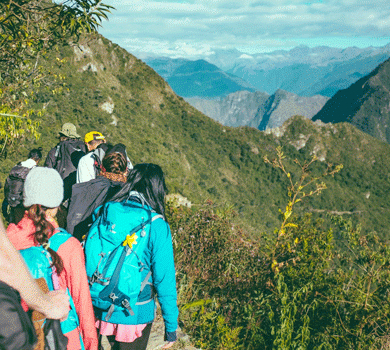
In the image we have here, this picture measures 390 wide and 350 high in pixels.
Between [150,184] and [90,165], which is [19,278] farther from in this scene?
[90,165]

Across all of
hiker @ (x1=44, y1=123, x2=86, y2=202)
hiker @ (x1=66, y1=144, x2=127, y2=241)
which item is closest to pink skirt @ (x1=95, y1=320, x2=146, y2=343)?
hiker @ (x1=66, y1=144, x2=127, y2=241)

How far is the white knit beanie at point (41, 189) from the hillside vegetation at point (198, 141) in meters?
27.9

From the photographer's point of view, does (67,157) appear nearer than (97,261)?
No

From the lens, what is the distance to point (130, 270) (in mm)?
1840

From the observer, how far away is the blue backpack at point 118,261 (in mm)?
1825

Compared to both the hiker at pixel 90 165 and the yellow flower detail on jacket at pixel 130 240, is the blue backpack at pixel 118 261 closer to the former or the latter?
the yellow flower detail on jacket at pixel 130 240

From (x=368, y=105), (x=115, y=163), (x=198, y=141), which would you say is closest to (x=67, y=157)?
(x=115, y=163)

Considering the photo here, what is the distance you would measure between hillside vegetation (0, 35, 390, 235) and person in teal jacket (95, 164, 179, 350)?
2784 centimetres

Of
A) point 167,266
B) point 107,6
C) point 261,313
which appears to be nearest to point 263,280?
point 261,313

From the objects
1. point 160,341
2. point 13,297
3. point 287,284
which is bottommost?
point 160,341

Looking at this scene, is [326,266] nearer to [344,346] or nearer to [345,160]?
[344,346]

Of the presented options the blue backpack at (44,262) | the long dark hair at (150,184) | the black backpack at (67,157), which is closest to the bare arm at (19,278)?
the blue backpack at (44,262)

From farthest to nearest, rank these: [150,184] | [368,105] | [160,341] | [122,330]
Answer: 1. [368,105]
2. [160,341]
3. [150,184]
4. [122,330]

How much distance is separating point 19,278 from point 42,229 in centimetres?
55
